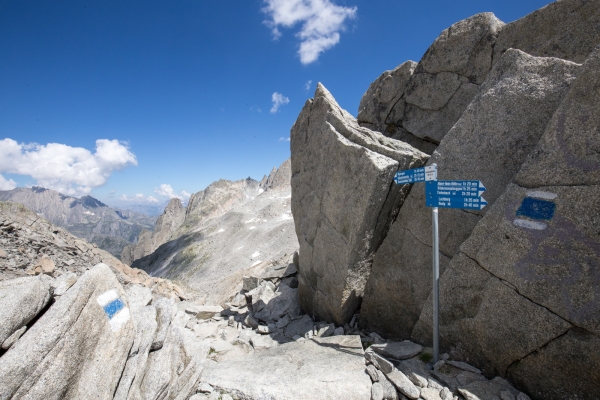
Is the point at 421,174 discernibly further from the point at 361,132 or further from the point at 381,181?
the point at 361,132

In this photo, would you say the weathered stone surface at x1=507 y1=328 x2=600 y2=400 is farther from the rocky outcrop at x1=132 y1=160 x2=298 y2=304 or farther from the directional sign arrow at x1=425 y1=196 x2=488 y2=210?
the rocky outcrop at x1=132 y1=160 x2=298 y2=304

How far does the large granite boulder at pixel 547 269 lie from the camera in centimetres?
598

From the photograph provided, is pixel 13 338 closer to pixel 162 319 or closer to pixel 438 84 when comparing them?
pixel 162 319

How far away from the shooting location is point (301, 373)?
25.1 ft

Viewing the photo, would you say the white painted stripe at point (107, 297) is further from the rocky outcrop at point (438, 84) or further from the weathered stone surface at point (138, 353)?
the rocky outcrop at point (438, 84)

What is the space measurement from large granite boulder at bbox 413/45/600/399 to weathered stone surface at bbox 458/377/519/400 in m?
0.38

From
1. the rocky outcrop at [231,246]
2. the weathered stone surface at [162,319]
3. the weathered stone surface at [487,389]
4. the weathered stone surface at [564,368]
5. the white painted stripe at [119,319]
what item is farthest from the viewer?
the rocky outcrop at [231,246]

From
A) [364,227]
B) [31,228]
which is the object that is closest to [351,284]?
[364,227]

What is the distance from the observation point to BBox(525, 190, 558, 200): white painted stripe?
6535 mm

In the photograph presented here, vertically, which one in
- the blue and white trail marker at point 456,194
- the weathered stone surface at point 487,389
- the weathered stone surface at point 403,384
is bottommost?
the weathered stone surface at point 487,389

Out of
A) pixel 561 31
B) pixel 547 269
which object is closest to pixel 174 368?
pixel 547 269

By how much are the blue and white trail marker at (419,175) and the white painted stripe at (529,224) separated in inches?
83.9

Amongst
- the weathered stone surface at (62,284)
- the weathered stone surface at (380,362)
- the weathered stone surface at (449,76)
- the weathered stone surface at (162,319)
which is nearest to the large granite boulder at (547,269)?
the weathered stone surface at (380,362)

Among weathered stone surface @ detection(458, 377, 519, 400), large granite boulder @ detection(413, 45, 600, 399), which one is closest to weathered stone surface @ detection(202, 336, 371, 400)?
weathered stone surface @ detection(458, 377, 519, 400)
